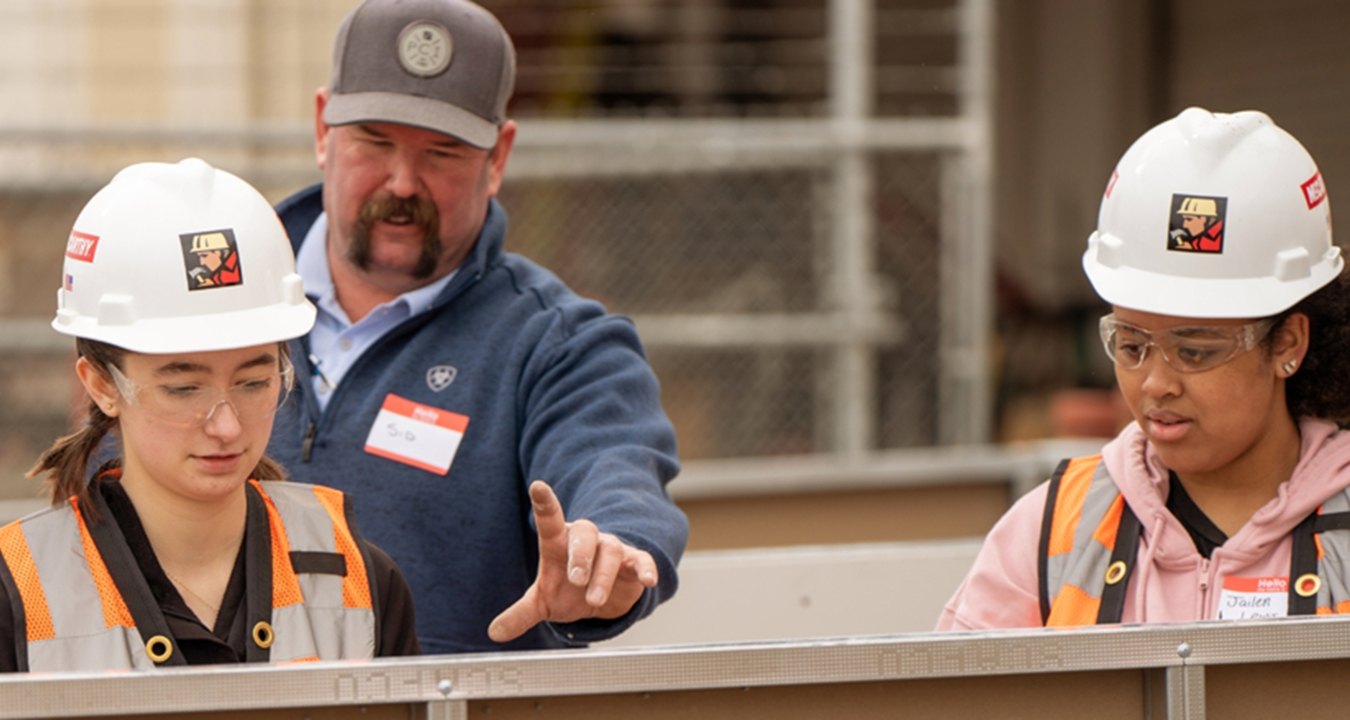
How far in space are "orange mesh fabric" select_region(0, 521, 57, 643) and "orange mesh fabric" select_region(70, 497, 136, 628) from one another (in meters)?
0.08

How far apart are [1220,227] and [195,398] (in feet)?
5.57

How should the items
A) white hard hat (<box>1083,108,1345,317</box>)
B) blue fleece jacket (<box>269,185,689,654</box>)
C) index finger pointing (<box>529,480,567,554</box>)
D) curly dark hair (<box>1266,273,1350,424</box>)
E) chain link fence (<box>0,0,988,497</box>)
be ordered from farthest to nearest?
chain link fence (<box>0,0,988,497</box>) < blue fleece jacket (<box>269,185,689,654</box>) < curly dark hair (<box>1266,273,1350,424</box>) < white hard hat (<box>1083,108,1345,317</box>) < index finger pointing (<box>529,480,567,554</box>)

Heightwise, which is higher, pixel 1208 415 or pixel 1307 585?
pixel 1208 415

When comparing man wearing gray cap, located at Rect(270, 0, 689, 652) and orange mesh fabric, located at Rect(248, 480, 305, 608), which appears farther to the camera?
man wearing gray cap, located at Rect(270, 0, 689, 652)

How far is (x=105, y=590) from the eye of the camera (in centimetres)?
279

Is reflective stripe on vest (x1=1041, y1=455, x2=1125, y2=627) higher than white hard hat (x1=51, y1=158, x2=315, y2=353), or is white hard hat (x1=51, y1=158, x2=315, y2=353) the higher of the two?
white hard hat (x1=51, y1=158, x2=315, y2=353)

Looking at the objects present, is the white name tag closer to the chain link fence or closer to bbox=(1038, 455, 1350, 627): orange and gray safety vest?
bbox=(1038, 455, 1350, 627): orange and gray safety vest

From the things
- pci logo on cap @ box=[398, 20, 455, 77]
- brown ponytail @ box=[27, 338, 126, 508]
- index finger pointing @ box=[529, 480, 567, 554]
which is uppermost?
pci logo on cap @ box=[398, 20, 455, 77]

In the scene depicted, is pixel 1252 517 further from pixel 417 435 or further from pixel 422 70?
pixel 422 70

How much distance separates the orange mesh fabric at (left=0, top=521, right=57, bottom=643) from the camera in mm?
2736

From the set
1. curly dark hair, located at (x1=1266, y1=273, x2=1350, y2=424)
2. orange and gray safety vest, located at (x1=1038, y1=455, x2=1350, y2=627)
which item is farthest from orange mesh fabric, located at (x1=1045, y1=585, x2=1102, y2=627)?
curly dark hair, located at (x1=1266, y1=273, x2=1350, y2=424)

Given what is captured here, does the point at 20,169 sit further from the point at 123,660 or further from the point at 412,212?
the point at 123,660

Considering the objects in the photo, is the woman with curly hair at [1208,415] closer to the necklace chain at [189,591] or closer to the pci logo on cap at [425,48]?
the necklace chain at [189,591]

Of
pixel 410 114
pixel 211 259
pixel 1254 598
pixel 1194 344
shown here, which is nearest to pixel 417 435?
pixel 410 114
